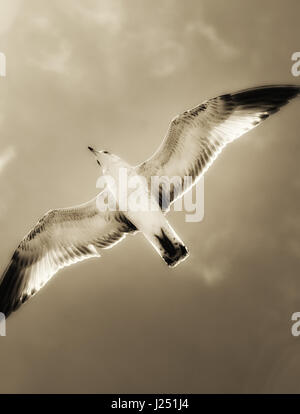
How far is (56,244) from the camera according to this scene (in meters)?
8.16

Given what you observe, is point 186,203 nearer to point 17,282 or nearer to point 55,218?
point 55,218

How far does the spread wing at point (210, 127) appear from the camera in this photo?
699cm

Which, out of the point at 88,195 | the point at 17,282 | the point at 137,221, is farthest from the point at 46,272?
the point at 88,195

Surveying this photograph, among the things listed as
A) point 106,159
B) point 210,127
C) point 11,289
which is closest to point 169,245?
point 106,159

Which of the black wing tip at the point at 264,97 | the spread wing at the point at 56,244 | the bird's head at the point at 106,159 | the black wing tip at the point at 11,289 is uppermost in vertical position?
Answer: the black wing tip at the point at 264,97

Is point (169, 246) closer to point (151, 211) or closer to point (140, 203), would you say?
point (151, 211)

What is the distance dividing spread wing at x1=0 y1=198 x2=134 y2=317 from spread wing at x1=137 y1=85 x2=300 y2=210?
1.16m

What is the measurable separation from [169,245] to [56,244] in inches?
81.4

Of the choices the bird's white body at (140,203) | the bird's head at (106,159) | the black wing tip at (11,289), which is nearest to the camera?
the bird's white body at (140,203)

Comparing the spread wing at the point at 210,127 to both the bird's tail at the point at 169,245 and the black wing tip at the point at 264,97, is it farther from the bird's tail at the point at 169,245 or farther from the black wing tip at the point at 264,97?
the bird's tail at the point at 169,245

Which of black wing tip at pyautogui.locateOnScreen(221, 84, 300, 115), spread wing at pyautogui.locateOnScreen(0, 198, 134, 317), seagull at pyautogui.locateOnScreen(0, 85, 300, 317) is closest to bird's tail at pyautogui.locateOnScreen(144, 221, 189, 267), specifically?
seagull at pyautogui.locateOnScreen(0, 85, 300, 317)

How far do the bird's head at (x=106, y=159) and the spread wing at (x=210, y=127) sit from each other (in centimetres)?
45

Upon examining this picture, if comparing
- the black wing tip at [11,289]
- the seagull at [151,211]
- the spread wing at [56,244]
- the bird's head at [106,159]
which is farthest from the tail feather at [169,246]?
the black wing tip at [11,289]

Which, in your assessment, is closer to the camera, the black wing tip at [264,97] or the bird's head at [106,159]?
the black wing tip at [264,97]
